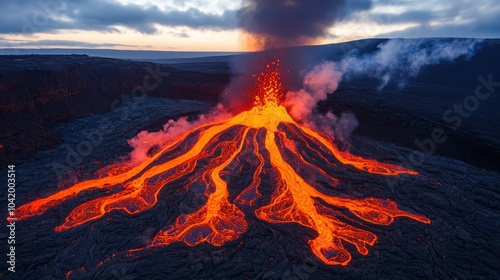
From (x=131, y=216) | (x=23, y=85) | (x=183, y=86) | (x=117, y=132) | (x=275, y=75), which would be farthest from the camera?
(x=275, y=75)

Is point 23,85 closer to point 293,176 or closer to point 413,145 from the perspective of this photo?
point 293,176

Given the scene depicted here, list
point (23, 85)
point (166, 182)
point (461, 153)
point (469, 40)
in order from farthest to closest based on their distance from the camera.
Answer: point (469, 40), point (23, 85), point (461, 153), point (166, 182)

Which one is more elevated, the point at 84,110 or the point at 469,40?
the point at 469,40

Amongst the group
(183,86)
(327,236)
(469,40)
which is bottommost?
(327,236)

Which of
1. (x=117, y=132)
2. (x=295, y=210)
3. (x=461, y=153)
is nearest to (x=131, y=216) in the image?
(x=295, y=210)

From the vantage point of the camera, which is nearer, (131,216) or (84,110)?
(131,216)

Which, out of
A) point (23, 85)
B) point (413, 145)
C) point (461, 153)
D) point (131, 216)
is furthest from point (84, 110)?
point (461, 153)

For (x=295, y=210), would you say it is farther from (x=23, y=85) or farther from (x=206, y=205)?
(x=23, y=85)
